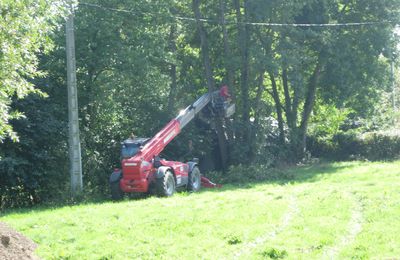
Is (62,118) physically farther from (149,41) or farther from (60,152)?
(149,41)

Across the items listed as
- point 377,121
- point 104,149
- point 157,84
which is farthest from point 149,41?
point 377,121

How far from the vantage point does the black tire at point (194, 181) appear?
21.6m

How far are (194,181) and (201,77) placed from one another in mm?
9873

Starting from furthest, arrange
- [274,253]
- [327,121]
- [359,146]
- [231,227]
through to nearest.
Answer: [327,121], [359,146], [231,227], [274,253]

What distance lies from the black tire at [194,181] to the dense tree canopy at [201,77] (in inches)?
136

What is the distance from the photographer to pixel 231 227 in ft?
40.0

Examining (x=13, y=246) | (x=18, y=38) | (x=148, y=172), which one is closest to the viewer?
(x=18, y=38)

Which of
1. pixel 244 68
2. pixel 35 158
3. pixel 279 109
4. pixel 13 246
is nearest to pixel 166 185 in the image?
pixel 35 158

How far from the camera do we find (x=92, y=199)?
19.6 metres

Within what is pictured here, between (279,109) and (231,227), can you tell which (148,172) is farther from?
(279,109)

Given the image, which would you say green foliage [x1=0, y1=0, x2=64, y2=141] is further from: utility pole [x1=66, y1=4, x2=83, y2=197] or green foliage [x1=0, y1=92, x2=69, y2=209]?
green foliage [x1=0, y1=92, x2=69, y2=209]

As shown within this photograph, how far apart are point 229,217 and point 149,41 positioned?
1234cm

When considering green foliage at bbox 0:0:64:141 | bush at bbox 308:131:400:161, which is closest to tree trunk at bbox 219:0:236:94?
bush at bbox 308:131:400:161

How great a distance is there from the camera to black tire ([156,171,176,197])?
18.9m
